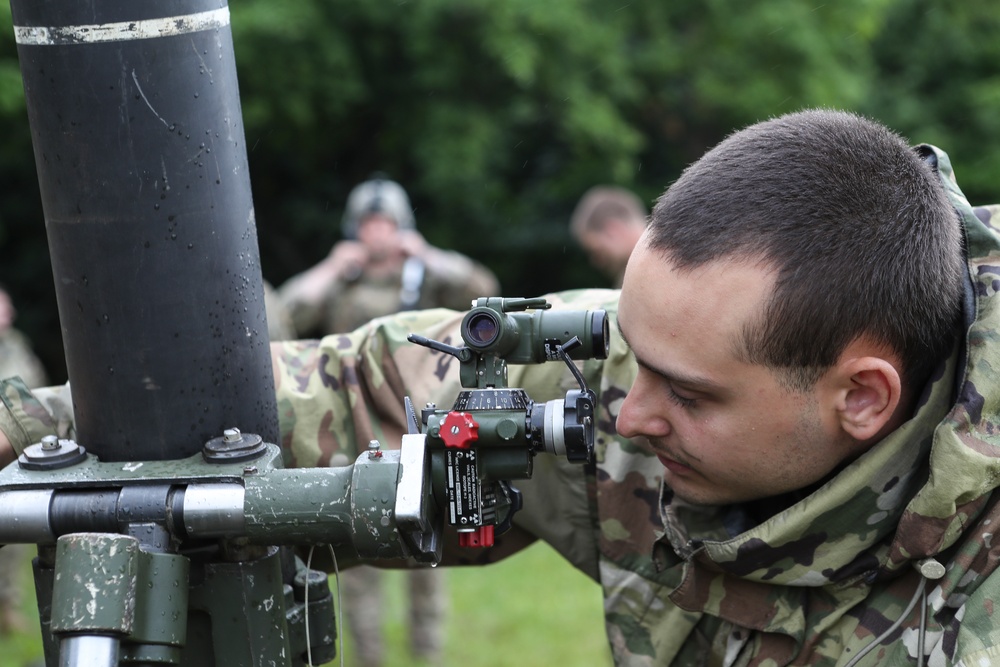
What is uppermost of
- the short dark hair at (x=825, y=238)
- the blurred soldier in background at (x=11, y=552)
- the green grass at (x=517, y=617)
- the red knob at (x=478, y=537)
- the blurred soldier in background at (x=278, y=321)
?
the short dark hair at (x=825, y=238)

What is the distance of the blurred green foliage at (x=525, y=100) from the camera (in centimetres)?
1062

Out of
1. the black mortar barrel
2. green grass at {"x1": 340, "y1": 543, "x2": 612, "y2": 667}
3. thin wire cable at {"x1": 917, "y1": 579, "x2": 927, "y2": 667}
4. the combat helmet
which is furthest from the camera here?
the combat helmet

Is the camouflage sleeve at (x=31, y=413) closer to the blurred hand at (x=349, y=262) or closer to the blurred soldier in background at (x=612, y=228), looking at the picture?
the blurred hand at (x=349, y=262)

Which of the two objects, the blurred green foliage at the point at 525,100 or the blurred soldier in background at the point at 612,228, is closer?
the blurred soldier in background at the point at 612,228

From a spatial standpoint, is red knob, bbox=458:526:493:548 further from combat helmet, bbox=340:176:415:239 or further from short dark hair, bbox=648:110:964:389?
combat helmet, bbox=340:176:415:239

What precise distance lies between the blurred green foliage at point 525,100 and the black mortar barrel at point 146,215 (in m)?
7.85

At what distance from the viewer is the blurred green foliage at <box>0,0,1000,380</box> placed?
10625mm

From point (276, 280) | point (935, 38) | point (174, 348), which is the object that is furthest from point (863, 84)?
point (174, 348)

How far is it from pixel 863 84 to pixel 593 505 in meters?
9.63

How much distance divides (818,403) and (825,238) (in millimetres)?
299

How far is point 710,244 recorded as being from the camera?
2098 mm

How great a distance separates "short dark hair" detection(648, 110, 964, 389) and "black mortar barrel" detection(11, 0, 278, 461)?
31.0 inches

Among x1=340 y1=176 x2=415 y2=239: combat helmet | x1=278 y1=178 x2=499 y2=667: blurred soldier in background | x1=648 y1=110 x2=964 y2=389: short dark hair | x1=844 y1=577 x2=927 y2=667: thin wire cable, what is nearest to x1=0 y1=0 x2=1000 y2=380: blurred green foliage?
x1=340 y1=176 x2=415 y2=239: combat helmet

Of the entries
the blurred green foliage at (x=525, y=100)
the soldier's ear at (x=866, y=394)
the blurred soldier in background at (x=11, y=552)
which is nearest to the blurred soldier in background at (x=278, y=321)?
the blurred soldier in background at (x=11, y=552)
